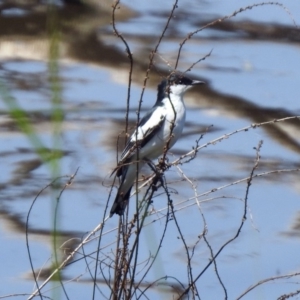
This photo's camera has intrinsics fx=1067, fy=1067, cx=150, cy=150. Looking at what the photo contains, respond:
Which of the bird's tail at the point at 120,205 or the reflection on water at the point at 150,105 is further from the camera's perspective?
the reflection on water at the point at 150,105

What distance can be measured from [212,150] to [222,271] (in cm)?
87

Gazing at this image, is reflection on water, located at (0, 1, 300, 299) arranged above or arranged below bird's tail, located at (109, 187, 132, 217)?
below

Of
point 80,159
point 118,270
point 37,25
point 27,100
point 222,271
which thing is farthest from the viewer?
point 37,25

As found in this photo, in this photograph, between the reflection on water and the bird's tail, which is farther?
the reflection on water

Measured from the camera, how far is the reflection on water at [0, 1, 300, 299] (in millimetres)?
4426

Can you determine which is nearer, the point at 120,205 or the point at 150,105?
the point at 120,205

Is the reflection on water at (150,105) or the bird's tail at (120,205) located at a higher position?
the bird's tail at (120,205)

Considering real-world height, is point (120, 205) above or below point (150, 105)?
above

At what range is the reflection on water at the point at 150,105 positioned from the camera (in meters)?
4.43

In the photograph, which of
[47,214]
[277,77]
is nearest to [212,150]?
[277,77]

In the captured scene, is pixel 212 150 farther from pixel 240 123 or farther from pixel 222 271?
pixel 222 271

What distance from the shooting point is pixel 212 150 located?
5.04 meters

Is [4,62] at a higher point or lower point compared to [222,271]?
higher

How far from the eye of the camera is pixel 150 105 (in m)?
5.10
